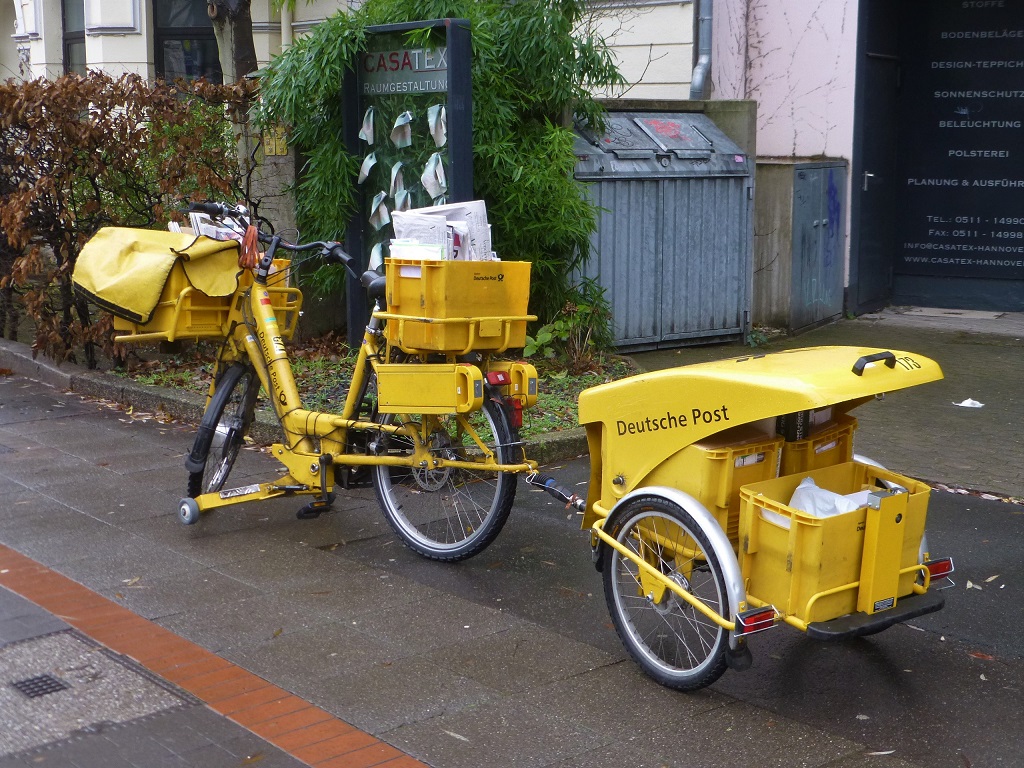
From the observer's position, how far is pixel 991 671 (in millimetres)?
4500

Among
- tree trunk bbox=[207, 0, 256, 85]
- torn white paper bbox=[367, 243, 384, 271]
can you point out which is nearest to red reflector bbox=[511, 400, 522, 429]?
torn white paper bbox=[367, 243, 384, 271]

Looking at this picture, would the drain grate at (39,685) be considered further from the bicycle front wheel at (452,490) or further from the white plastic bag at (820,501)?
the white plastic bag at (820,501)

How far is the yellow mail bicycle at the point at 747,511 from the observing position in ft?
13.1

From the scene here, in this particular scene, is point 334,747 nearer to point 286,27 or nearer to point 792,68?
point 792,68

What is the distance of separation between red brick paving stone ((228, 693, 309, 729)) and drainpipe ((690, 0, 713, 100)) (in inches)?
352

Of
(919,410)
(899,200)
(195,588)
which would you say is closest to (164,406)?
(195,588)

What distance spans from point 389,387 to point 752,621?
2164 mm

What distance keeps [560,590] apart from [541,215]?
13.3 feet

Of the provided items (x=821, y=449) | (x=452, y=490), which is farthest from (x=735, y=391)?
(x=452, y=490)

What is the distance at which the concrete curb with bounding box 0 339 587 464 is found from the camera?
296 inches

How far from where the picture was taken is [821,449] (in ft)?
15.0

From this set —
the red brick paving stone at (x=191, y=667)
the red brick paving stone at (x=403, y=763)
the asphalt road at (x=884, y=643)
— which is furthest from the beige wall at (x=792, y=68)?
the red brick paving stone at (x=403, y=763)

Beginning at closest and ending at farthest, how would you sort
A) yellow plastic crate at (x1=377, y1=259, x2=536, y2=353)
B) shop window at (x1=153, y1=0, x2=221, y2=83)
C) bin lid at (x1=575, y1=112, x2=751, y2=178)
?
yellow plastic crate at (x1=377, y1=259, x2=536, y2=353) → bin lid at (x1=575, y1=112, x2=751, y2=178) → shop window at (x1=153, y1=0, x2=221, y2=83)

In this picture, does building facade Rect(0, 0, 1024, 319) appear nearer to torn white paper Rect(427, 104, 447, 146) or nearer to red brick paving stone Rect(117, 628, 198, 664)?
torn white paper Rect(427, 104, 447, 146)
